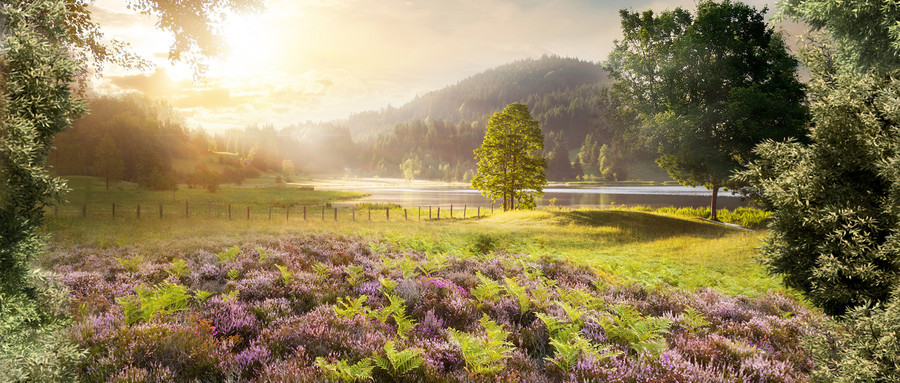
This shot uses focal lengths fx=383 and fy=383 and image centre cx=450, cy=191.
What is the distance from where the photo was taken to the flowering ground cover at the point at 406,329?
4324 mm

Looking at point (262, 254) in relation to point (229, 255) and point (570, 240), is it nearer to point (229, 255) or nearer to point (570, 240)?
point (229, 255)

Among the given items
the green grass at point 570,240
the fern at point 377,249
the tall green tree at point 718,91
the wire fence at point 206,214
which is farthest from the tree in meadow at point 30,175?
the tall green tree at point 718,91

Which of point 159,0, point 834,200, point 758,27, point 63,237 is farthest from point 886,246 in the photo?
point 758,27

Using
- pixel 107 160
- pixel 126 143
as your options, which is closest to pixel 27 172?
pixel 107 160

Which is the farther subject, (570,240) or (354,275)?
(570,240)

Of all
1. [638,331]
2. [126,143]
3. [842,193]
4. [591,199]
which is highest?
[126,143]

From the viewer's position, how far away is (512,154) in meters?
42.1

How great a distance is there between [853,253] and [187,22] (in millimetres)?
18459

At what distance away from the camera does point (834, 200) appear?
4.53 m

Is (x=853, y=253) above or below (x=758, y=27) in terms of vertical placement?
below

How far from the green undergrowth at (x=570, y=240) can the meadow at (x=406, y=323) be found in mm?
942

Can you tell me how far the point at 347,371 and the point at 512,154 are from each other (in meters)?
39.4

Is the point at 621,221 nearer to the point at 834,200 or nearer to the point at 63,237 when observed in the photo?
the point at 834,200

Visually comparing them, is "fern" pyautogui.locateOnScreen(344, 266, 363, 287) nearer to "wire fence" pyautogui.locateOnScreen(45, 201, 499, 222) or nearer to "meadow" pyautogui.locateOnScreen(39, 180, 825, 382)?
"meadow" pyautogui.locateOnScreen(39, 180, 825, 382)
